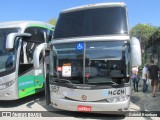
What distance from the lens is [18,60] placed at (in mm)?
10695

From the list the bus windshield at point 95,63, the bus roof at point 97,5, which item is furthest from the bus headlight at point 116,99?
the bus roof at point 97,5

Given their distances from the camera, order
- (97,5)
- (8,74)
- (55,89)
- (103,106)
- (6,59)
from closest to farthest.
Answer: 1. (103,106)
2. (55,89)
3. (97,5)
4. (8,74)
5. (6,59)

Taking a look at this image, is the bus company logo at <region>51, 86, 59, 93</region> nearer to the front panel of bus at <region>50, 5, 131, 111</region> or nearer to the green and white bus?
the front panel of bus at <region>50, 5, 131, 111</region>

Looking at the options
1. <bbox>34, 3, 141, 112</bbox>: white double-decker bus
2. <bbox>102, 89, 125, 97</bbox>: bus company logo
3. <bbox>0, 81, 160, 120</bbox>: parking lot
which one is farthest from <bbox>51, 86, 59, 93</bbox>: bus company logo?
<bbox>102, 89, 125, 97</bbox>: bus company logo

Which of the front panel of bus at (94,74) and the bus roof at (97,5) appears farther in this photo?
the bus roof at (97,5)

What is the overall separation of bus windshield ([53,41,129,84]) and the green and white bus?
2.13 m

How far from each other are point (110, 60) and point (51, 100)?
250cm

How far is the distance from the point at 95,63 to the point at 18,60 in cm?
323

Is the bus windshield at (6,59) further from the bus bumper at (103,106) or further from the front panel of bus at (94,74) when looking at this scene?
the bus bumper at (103,106)

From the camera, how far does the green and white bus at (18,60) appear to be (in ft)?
34.4

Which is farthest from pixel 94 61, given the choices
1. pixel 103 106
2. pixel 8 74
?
pixel 8 74

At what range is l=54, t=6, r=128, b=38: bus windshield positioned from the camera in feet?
30.5

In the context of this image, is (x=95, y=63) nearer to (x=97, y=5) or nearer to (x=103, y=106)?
(x=103, y=106)

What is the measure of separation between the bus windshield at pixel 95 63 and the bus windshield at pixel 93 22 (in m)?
0.48
